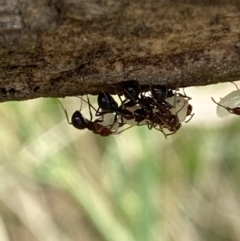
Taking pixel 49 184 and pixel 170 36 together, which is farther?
pixel 49 184

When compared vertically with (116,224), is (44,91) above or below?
above

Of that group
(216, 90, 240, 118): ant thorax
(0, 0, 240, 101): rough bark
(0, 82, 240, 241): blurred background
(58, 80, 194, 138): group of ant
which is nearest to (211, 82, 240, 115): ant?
(216, 90, 240, 118): ant thorax

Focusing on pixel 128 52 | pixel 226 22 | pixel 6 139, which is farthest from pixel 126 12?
pixel 6 139

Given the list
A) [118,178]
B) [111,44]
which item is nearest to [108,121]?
[111,44]

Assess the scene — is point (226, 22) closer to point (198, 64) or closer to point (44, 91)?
point (198, 64)

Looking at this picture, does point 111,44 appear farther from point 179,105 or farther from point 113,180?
point 113,180
